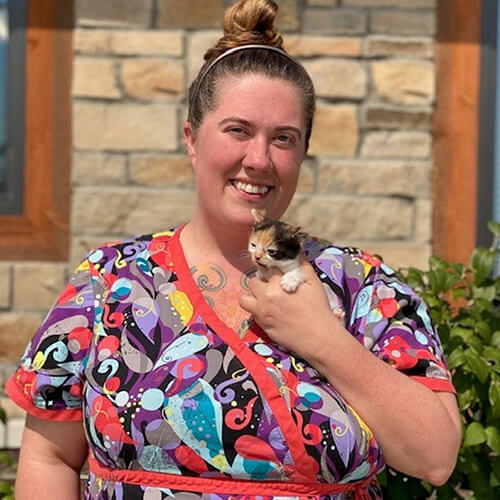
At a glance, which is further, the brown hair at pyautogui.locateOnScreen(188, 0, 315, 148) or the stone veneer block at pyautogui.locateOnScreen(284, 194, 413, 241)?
the stone veneer block at pyautogui.locateOnScreen(284, 194, 413, 241)

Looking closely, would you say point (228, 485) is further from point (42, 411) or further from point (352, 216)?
point (352, 216)

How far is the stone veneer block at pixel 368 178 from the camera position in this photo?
13.7ft

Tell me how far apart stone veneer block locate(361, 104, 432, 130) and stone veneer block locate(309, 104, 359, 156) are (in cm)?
7

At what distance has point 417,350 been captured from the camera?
1.77m

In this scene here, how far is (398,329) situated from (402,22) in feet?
8.89

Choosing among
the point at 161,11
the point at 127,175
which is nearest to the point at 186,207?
the point at 127,175

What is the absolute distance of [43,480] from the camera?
73.1 inches

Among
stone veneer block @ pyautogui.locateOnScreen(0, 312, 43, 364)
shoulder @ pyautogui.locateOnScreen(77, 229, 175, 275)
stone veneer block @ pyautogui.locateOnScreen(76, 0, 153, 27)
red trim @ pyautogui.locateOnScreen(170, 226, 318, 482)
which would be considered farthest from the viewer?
stone veneer block @ pyautogui.locateOnScreen(0, 312, 43, 364)

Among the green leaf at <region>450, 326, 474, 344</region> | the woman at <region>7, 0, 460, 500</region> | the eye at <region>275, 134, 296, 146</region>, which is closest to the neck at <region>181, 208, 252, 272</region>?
the woman at <region>7, 0, 460, 500</region>

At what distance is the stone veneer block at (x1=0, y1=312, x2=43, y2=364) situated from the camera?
4211 mm

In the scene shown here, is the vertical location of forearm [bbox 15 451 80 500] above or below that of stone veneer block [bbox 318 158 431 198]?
below

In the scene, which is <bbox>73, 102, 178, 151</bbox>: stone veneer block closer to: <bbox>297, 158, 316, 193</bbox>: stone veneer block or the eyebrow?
<bbox>297, 158, 316, 193</bbox>: stone veneer block

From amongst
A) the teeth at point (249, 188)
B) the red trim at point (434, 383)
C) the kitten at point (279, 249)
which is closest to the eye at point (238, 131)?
the teeth at point (249, 188)

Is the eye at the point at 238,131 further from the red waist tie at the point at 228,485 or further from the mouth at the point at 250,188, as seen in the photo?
the red waist tie at the point at 228,485
